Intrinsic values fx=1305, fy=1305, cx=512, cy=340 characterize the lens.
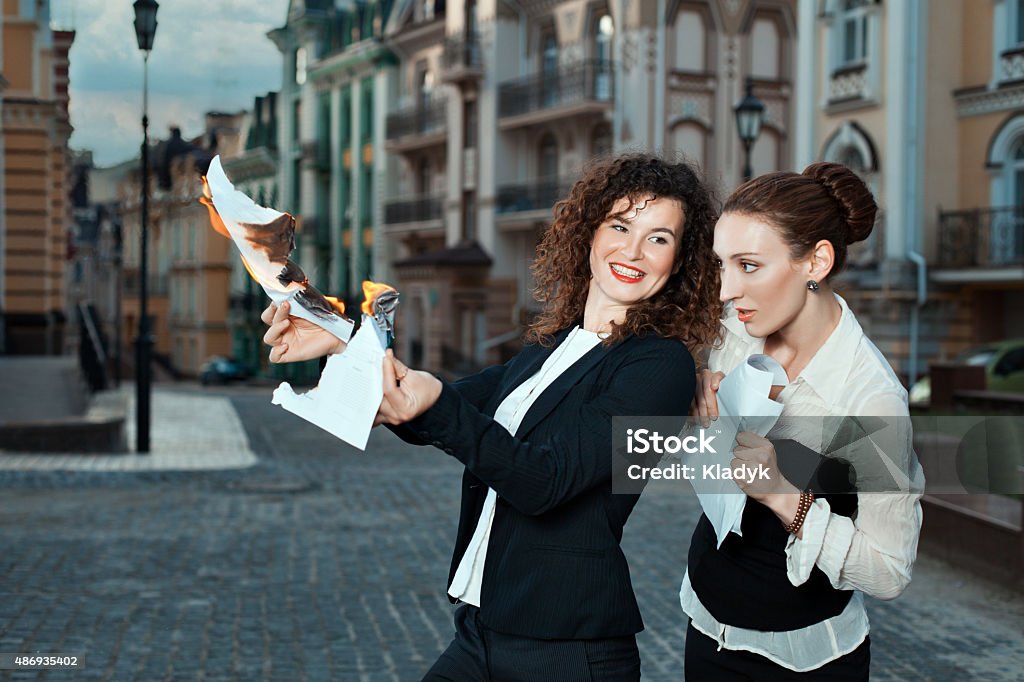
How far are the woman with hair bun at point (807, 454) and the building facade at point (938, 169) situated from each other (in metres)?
22.1

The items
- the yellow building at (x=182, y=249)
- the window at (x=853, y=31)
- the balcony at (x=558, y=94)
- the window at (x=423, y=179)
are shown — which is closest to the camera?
the yellow building at (x=182, y=249)

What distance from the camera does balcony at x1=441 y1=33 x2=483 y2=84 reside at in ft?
125

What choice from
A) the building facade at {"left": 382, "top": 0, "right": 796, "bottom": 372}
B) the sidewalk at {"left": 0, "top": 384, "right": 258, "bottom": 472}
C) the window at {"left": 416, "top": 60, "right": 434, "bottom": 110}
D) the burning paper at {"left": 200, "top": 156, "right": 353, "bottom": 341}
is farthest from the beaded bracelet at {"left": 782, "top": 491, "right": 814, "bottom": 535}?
the window at {"left": 416, "top": 60, "right": 434, "bottom": 110}

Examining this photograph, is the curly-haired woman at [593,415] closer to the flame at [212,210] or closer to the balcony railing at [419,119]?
the flame at [212,210]

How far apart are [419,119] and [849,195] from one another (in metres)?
40.8

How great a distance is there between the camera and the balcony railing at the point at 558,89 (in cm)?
3388

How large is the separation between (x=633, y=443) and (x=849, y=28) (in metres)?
25.8

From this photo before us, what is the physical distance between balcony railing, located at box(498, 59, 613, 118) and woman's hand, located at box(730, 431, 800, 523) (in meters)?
31.4

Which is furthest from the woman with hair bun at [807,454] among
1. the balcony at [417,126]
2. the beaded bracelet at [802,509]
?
the balcony at [417,126]

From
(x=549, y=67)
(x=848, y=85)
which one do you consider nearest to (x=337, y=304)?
(x=848, y=85)

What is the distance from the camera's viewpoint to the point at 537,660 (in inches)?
114

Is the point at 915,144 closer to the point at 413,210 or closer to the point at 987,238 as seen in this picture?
the point at 987,238

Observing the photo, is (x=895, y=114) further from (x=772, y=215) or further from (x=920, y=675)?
(x=772, y=215)

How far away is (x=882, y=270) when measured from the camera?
83.0ft
